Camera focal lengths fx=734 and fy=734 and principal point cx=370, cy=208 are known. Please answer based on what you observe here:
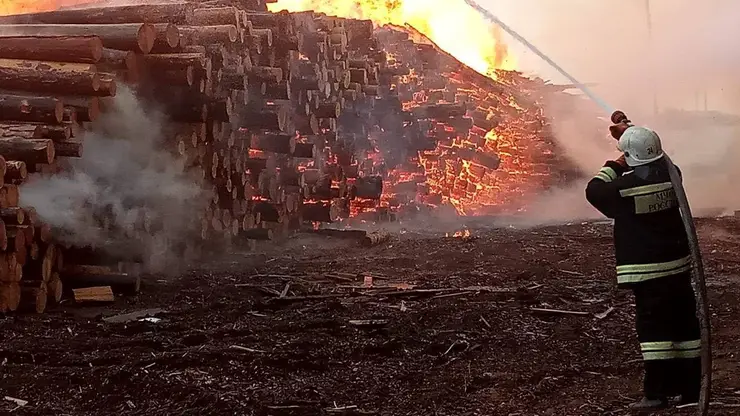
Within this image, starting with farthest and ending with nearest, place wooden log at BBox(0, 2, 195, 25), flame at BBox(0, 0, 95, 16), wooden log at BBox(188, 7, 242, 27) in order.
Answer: flame at BBox(0, 0, 95, 16)
wooden log at BBox(188, 7, 242, 27)
wooden log at BBox(0, 2, 195, 25)

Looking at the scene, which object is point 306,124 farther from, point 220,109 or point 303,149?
point 220,109

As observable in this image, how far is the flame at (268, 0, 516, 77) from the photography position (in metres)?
16.4

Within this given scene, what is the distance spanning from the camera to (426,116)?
1373 cm

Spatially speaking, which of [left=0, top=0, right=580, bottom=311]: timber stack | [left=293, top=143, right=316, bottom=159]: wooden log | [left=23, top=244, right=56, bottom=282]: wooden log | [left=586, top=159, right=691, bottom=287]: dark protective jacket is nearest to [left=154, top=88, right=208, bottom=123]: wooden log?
[left=0, top=0, right=580, bottom=311]: timber stack

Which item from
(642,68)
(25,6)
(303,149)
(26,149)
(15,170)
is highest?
(642,68)

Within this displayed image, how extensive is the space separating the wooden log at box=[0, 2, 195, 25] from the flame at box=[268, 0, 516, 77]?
27.6 feet

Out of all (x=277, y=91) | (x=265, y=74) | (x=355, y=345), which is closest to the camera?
(x=355, y=345)

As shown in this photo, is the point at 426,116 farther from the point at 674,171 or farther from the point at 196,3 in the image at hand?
the point at 674,171

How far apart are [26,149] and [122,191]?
1.38m

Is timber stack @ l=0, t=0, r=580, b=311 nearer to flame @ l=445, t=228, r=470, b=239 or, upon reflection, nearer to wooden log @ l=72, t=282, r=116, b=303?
wooden log @ l=72, t=282, r=116, b=303

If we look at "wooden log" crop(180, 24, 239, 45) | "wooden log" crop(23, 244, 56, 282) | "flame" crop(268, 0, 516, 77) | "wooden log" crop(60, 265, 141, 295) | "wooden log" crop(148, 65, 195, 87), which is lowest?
"wooden log" crop(60, 265, 141, 295)

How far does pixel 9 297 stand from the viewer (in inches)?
232

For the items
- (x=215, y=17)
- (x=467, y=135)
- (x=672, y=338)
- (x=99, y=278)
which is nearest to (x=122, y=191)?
(x=99, y=278)

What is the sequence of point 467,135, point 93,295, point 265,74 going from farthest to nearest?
point 467,135 < point 265,74 < point 93,295
